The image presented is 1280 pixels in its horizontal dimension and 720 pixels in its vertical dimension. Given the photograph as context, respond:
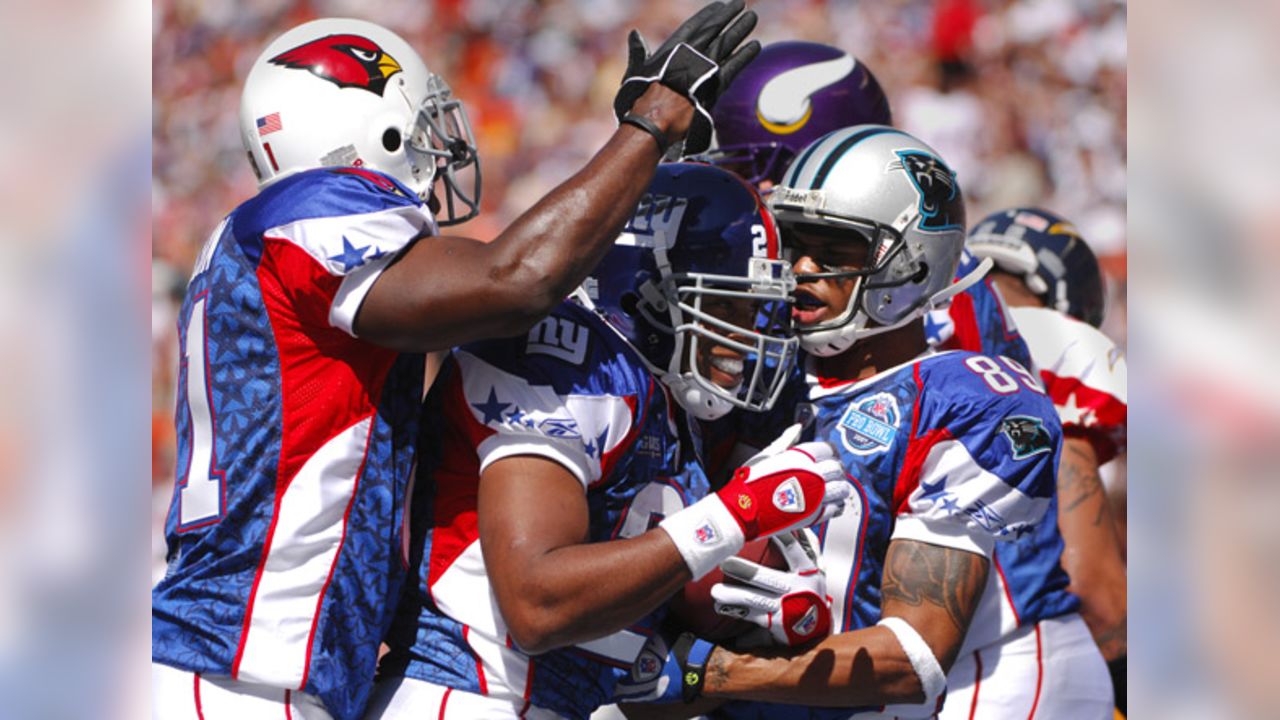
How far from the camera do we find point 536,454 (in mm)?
2691

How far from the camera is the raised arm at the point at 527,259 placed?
8.40ft

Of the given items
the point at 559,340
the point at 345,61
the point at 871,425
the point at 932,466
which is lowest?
the point at 932,466

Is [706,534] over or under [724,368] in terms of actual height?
under

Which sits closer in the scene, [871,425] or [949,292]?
[871,425]

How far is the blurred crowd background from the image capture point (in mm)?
10383

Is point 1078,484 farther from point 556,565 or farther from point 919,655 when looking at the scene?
point 556,565

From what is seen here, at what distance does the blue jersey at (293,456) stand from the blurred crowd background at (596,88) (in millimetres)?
6443

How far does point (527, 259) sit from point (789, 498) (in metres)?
0.75

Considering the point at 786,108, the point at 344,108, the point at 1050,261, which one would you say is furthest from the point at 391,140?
the point at 1050,261

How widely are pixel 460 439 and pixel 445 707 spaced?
0.58 m

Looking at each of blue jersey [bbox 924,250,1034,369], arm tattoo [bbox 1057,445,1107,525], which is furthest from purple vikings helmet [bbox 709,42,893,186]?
arm tattoo [bbox 1057,445,1107,525]
